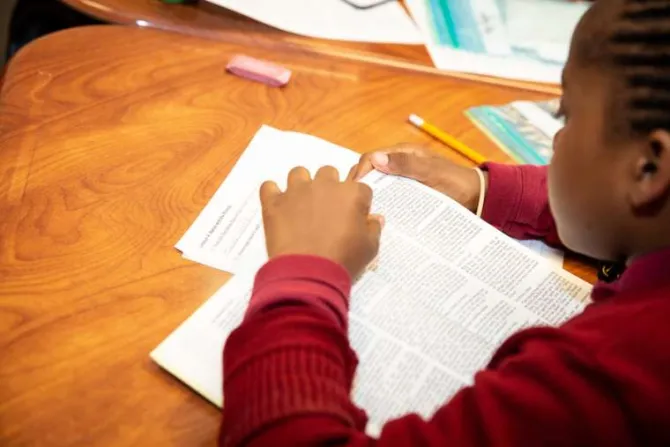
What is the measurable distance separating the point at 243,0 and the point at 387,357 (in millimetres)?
652

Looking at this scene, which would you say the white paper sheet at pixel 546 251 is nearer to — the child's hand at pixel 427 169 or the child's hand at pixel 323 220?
the child's hand at pixel 427 169

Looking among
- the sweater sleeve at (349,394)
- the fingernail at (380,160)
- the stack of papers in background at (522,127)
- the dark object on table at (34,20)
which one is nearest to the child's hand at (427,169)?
the fingernail at (380,160)

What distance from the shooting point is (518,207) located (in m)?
0.79

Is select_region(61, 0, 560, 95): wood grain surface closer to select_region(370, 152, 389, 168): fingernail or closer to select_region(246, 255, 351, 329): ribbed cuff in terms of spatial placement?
select_region(370, 152, 389, 168): fingernail

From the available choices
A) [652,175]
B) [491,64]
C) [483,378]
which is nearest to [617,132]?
[652,175]

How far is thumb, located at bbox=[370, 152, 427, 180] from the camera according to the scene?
773 millimetres

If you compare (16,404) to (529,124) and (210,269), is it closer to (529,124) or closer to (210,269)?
(210,269)

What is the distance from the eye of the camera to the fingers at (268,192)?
69 centimetres

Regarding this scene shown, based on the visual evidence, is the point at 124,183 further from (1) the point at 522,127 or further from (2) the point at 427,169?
(1) the point at 522,127

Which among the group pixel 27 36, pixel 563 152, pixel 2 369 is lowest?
pixel 27 36

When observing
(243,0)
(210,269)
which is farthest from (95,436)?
(243,0)

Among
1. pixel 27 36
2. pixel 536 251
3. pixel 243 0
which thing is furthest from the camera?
pixel 27 36

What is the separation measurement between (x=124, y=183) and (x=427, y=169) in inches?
12.4

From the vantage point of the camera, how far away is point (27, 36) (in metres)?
1.34
